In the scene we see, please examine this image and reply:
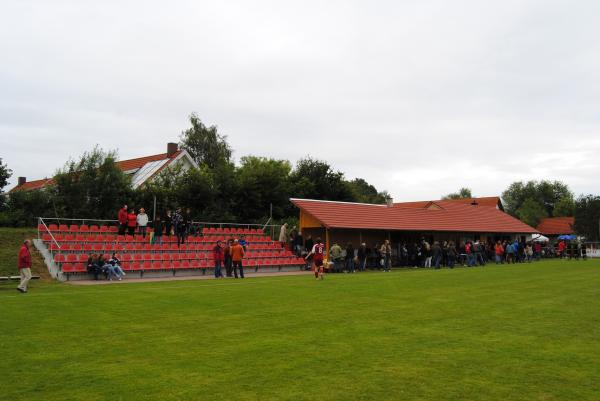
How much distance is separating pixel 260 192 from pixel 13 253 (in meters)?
19.6

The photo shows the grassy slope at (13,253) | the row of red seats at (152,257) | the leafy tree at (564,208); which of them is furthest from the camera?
the leafy tree at (564,208)

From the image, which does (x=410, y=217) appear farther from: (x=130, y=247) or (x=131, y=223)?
(x=130, y=247)

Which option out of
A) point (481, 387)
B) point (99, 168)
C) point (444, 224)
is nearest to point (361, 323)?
point (481, 387)

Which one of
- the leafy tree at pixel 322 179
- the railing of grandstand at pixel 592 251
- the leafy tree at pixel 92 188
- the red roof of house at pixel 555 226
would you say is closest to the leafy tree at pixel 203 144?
the leafy tree at pixel 322 179

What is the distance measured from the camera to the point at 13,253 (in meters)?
21.7

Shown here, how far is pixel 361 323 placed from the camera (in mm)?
9914

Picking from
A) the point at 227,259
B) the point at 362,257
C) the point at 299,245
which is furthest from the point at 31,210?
the point at 362,257

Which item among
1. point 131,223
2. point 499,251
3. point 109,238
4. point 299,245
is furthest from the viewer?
point 499,251

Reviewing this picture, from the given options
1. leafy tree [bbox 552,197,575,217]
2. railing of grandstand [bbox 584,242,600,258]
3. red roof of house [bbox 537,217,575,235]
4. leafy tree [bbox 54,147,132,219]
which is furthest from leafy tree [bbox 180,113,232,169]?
leafy tree [bbox 552,197,575,217]

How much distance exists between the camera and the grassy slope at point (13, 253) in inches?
800

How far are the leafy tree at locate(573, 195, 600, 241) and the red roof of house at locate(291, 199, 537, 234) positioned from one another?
13.1 meters

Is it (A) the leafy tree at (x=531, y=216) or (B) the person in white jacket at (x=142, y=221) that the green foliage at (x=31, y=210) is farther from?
(A) the leafy tree at (x=531, y=216)

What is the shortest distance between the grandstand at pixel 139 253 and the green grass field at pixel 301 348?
7.35 metres

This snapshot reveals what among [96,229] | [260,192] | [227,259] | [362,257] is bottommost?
[362,257]
